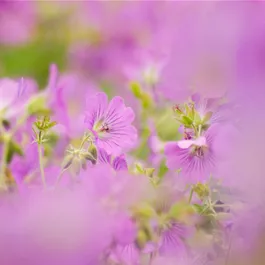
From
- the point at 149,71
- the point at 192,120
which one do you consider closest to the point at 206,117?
the point at 192,120

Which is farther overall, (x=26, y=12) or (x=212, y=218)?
(x=26, y=12)

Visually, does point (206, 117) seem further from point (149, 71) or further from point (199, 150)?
point (149, 71)

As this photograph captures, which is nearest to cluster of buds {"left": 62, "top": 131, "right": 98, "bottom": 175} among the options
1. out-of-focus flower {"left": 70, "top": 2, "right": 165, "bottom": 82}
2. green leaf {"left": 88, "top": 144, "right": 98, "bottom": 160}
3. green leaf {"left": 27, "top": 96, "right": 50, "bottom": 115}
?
green leaf {"left": 88, "top": 144, "right": 98, "bottom": 160}

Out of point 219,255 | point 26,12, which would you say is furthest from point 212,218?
point 26,12

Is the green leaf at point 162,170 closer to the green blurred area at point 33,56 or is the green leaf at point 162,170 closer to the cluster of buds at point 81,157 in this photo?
the cluster of buds at point 81,157

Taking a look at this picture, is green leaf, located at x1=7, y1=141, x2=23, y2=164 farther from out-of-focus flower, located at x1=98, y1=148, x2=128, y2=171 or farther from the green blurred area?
the green blurred area

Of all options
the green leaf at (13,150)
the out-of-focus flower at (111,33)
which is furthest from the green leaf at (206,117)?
the out-of-focus flower at (111,33)

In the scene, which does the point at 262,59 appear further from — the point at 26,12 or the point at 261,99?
the point at 26,12
